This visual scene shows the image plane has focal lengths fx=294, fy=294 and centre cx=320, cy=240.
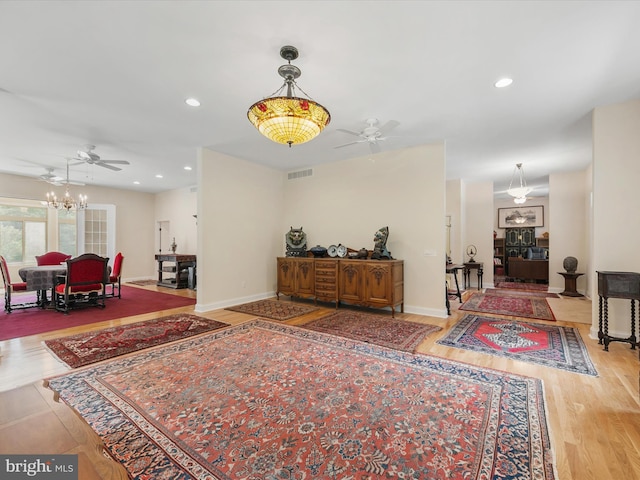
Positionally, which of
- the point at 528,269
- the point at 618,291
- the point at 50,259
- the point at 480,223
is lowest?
the point at 528,269

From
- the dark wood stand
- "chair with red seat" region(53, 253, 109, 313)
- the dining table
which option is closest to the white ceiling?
"chair with red seat" region(53, 253, 109, 313)

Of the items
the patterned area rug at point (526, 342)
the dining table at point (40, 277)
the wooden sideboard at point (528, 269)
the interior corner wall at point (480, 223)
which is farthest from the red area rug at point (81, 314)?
the wooden sideboard at point (528, 269)

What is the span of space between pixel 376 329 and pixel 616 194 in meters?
3.45

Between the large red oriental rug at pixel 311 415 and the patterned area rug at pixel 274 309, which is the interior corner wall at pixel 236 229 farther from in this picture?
the large red oriental rug at pixel 311 415

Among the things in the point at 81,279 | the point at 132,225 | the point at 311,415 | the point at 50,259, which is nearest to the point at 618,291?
the point at 311,415

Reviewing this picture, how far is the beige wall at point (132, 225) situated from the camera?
9000mm

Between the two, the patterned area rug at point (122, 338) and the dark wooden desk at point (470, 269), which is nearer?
the patterned area rug at point (122, 338)

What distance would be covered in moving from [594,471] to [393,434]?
1.07 meters

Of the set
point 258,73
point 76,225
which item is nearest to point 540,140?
point 258,73

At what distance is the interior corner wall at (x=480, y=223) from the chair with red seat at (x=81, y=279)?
874 cm

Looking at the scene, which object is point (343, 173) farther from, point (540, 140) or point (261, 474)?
point (261, 474)

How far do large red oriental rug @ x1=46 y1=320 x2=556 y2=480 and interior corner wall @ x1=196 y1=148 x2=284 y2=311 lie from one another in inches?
90.8

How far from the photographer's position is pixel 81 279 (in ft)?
17.4

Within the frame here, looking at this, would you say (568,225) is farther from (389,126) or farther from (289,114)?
(289,114)
